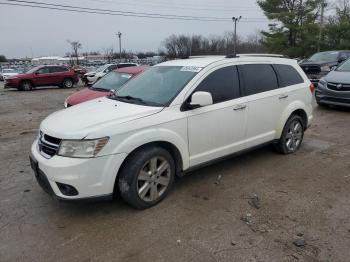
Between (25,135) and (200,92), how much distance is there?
5259 millimetres

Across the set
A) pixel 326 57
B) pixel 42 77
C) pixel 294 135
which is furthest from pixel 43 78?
pixel 294 135

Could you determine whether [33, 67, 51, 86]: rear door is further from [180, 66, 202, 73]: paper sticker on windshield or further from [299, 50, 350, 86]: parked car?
[180, 66, 202, 73]: paper sticker on windshield

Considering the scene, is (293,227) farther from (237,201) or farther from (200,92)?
(200,92)

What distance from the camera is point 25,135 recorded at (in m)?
7.71

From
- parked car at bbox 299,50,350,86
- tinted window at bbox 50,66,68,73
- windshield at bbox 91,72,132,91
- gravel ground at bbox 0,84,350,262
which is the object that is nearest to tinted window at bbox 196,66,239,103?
gravel ground at bbox 0,84,350,262

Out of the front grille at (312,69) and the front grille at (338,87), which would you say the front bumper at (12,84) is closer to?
the front grille at (312,69)

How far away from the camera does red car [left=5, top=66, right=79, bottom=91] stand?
2023 centimetres

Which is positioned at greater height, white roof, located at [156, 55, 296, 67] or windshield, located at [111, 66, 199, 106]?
white roof, located at [156, 55, 296, 67]

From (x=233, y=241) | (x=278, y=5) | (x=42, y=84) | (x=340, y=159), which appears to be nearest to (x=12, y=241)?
(x=233, y=241)

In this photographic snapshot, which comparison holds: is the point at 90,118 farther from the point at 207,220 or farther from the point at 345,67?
the point at 345,67

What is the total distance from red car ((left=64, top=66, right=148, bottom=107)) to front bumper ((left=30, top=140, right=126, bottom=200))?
14.4 feet

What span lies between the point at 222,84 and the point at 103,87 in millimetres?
4909

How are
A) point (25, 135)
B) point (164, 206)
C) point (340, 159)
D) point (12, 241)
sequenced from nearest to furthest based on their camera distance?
1. point (12, 241)
2. point (164, 206)
3. point (340, 159)
4. point (25, 135)

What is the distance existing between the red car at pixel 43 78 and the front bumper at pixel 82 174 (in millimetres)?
18623
